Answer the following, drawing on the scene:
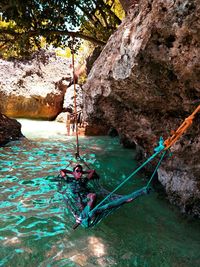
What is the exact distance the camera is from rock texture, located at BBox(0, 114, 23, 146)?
1209 cm

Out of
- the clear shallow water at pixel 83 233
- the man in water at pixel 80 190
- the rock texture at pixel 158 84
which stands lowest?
the clear shallow water at pixel 83 233

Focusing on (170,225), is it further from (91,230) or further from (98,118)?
(98,118)

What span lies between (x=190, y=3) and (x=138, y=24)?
106cm

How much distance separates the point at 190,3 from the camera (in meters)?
3.62

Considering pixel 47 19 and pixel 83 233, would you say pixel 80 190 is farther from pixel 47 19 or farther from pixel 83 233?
pixel 47 19

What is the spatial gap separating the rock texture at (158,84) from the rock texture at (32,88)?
13866 mm

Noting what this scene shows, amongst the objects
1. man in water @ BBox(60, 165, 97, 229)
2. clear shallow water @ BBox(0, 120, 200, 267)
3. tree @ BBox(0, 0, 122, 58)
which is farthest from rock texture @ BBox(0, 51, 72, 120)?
man in water @ BBox(60, 165, 97, 229)

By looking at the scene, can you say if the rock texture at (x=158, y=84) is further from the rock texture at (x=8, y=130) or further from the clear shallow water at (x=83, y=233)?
the rock texture at (x=8, y=130)

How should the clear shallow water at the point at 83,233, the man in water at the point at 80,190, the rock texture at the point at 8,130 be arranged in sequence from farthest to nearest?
the rock texture at the point at 8,130 → the man in water at the point at 80,190 → the clear shallow water at the point at 83,233

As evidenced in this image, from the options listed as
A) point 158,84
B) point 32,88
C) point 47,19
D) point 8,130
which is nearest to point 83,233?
point 158,84

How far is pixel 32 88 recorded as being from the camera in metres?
20.1

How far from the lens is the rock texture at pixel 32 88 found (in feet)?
64.5

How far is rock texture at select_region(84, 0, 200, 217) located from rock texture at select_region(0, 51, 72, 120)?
45.5 ft

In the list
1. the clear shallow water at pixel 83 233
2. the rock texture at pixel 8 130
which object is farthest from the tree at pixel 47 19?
the clear shallow water at pixel 83 233
